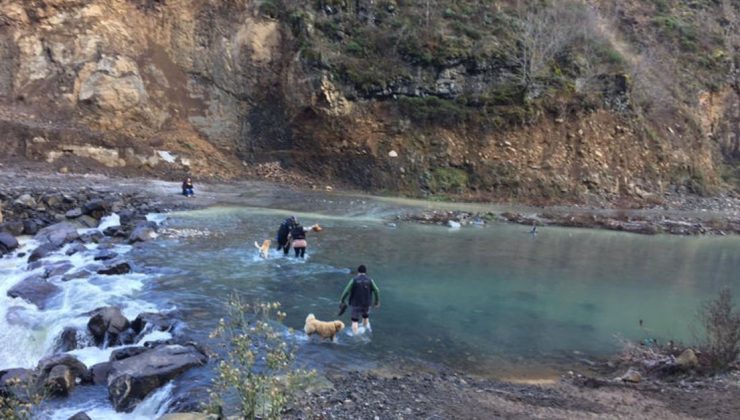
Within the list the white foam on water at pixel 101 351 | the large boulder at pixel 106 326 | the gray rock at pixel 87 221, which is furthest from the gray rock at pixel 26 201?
the white foam on water at pixel 101 351

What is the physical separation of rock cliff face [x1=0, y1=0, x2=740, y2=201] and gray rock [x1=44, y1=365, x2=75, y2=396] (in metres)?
25.0

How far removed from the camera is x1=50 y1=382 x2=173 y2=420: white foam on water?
310 inches

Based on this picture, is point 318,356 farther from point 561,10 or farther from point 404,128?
point 561,10

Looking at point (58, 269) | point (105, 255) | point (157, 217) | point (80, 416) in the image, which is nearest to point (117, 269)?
point (58, 269)

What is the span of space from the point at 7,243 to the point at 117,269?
479cm

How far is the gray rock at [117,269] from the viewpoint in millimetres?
14406

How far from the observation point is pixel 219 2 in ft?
124

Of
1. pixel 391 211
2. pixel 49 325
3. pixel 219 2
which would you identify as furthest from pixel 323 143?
pixel 49 325

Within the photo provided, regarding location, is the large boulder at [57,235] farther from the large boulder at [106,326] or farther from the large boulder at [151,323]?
the large boulder at [151,323]

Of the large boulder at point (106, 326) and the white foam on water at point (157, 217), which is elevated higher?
the white foam on water at point (157, 217)

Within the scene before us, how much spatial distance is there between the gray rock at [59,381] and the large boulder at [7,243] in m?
9.85

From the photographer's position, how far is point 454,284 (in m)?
16.3

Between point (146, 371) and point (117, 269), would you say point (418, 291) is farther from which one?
point (146, 371)

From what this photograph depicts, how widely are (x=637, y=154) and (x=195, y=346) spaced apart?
3724cm
